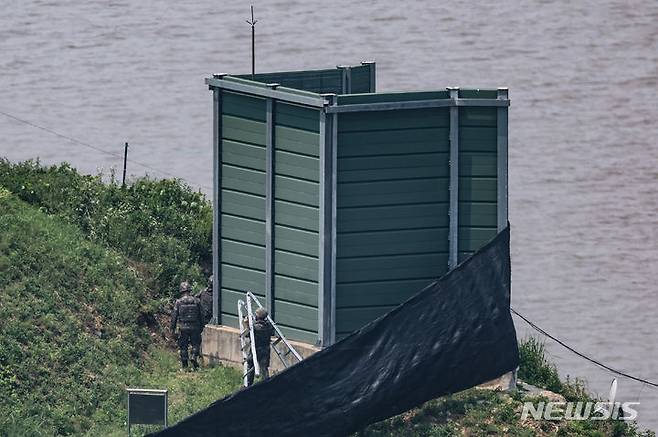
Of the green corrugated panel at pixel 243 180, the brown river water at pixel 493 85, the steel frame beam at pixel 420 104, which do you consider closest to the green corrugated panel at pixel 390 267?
the green corrugated panel at pixel 243 180

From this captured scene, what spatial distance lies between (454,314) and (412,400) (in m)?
1.36

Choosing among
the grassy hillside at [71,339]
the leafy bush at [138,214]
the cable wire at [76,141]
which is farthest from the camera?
the cable wire at [76,141]

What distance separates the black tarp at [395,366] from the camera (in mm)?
28844

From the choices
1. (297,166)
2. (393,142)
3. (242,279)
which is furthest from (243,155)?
(393,142)

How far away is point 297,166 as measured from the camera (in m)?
31.5

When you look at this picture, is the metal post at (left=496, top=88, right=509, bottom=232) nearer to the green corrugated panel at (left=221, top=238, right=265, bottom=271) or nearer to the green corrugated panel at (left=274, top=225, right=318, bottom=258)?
the green corrugated panel at (left=274, top=225, right=318, bottom=258)

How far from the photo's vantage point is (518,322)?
156 ft

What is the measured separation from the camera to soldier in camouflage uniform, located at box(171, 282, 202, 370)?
3266 cm

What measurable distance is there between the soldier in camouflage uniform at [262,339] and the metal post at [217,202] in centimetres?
174

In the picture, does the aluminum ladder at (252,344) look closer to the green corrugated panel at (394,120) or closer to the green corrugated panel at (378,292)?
the green corrugated panel at (378,292)

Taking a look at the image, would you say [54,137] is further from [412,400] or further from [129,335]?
[412,400]

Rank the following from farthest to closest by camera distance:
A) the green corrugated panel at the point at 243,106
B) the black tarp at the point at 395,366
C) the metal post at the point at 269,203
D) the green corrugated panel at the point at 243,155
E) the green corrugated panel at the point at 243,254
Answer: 1. the green corrugated panel at the point at 243,254
2. the green corrugated panel at the point at 243,155
3. the green corrugated panel at the point at 243,106
4. the metal post at the point at 269,203
5. the black tarp at the point at 395,366

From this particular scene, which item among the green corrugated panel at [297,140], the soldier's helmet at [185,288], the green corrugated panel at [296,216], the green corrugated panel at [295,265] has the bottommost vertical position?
the soldier's helmet at [185,288]

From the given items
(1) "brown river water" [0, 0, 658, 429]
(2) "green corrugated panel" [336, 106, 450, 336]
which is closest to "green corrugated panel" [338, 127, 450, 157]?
(2) "green corrugated panel" [336, 106, 450, 336]
